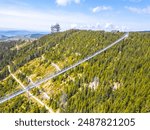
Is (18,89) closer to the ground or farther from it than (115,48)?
closer to the ground

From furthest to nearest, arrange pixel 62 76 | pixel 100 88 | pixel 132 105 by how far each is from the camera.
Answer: pixel 62 76 → pixel 100 88 → pixel 132 105

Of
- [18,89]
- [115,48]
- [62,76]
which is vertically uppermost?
[115,48]

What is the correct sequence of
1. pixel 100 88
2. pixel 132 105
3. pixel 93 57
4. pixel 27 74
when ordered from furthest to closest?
pixel 27 74 < pixel 93 57 < pixel 100 88 < pixel 132 105

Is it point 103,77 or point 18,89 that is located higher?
point 103,77

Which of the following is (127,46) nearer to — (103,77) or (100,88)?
(103,77)

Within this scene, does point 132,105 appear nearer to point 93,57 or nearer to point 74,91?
point 74,91

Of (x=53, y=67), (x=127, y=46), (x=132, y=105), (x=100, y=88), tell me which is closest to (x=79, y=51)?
(x=53, y=67)

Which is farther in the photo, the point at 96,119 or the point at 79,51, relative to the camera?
the point at 79,51

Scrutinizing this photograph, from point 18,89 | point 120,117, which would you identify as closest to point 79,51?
point 18,89

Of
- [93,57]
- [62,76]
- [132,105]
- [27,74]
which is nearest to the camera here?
[132,105]
